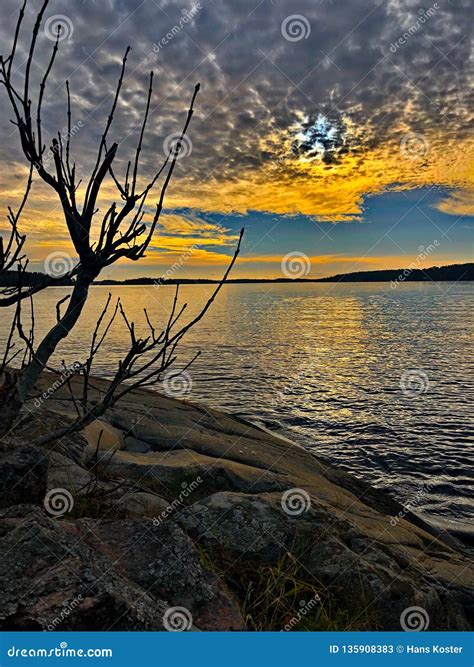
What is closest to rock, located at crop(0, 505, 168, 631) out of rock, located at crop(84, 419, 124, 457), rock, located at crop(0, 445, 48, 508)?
rock, located at crop(0, 445, 48, 508)

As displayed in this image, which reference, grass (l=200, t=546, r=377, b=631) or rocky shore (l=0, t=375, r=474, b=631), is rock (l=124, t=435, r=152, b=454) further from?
grass (l=200, t=546, r=377, b=631)

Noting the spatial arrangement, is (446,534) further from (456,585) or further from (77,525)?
(77,525)

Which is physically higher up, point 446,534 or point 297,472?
point 297,472

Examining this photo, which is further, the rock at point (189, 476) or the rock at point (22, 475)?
the rock at point (189, 476)

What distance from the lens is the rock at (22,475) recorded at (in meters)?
4.14

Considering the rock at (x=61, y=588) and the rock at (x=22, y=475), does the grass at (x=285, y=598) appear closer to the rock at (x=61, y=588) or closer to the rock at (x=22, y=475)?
the rock at (x=61, y=588)

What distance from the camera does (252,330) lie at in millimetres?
44625

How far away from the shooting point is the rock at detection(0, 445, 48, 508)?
414 centimetres

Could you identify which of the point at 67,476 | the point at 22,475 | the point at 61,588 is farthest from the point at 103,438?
the point at 61,588

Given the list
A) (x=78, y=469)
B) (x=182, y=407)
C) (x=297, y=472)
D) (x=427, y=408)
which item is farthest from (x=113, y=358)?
(x=78, y=469)

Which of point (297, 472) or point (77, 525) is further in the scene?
point (297, 472)

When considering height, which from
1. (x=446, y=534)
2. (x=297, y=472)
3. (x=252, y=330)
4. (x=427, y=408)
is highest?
(x=252, y=330)

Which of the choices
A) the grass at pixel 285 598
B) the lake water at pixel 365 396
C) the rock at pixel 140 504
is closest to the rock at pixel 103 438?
the rock at pixel 140 504

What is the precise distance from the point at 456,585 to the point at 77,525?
385cm
